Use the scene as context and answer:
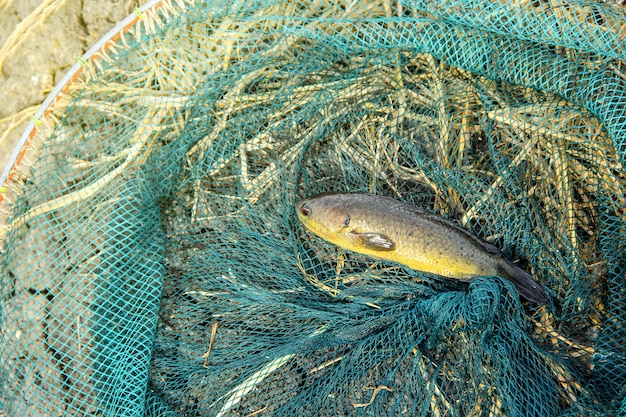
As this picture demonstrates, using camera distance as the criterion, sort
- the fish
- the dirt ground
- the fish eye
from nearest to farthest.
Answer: the fish → the fish eye → the dirt ground

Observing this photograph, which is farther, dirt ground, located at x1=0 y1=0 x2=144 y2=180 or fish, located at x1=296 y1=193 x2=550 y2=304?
dirt ground, located at x1=0 y1=0 x2=144 y2=180

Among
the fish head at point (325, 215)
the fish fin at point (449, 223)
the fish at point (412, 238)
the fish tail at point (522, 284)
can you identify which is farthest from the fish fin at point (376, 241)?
the fish tail at point (522, 284)

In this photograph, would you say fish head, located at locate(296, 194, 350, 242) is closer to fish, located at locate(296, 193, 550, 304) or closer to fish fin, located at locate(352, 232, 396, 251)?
fish, located at locate(296, 193, 550, 304)

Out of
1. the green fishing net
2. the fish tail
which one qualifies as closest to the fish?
the fish tail

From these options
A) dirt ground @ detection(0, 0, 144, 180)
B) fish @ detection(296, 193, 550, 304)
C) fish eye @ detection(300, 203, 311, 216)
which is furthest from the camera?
dirt ground @ detection(0, 0, 144, 180)

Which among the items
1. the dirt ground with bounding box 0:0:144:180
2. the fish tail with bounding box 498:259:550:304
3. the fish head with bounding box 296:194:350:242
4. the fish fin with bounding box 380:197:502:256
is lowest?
the fish tail with bounding box 498:259:550:304

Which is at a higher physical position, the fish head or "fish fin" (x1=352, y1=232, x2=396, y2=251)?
the fish head

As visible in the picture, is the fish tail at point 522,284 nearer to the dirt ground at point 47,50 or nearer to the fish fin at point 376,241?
the fish fin at point 376,241

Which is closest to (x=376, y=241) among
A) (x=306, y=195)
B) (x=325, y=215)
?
(x=325, y=215)
